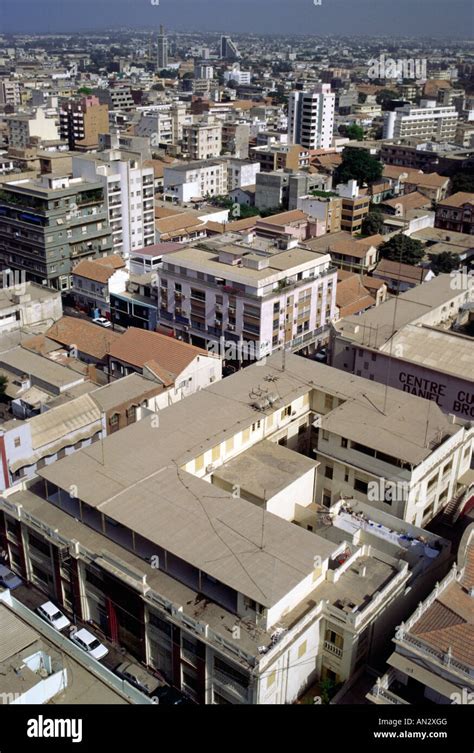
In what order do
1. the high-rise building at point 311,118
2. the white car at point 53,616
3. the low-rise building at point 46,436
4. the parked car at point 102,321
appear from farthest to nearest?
the high-rise building at point 311,118 → the parked car at point 102,321 → the low-rise building at point 46,436 → the white car at point 53,616

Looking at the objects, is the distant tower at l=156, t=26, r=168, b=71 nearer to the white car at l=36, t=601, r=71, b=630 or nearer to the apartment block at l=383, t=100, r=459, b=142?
the apartment block at l=383, t=100, r=459, b=142

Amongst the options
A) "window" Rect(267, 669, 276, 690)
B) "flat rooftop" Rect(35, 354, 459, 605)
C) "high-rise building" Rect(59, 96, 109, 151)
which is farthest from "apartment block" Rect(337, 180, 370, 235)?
"window" Rect(267, 669, 276, 690)

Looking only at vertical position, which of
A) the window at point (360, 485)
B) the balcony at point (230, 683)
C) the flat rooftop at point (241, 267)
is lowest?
the balcony at point (230, 683)

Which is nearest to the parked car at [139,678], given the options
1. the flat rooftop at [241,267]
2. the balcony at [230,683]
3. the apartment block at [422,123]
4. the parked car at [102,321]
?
the balcony at [230,683]

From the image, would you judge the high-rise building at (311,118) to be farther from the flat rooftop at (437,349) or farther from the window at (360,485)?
the window at (360,485)

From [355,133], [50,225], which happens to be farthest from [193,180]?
[355,133]

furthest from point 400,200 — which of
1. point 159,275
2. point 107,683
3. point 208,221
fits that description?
point 107,683

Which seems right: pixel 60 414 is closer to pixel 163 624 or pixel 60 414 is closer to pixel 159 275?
pixel 163 624
